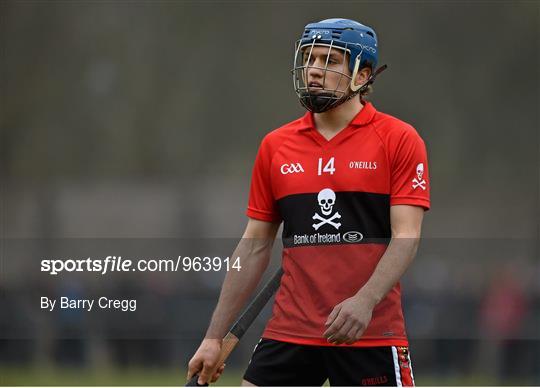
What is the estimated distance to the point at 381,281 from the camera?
4305 millimetres

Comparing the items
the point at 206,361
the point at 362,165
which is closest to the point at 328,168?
the point at 362,165

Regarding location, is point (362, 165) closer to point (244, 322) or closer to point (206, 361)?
point (244, 322)

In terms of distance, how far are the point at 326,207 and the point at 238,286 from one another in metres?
0.53

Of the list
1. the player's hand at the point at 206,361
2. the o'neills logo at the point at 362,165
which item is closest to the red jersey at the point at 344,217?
the o'neills logo at the point at 362,165

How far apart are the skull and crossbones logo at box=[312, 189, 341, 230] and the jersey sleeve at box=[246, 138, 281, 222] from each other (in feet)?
0.91

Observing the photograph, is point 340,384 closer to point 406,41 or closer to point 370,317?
point 370,317

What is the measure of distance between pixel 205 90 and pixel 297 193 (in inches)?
698

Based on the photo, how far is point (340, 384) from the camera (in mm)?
4516

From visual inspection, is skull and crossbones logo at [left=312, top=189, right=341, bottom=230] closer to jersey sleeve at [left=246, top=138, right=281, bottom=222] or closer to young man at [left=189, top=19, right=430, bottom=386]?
young man at [left=189, top=19, right=430, bottom=386]

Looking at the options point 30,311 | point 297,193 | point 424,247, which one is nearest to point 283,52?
point 424,247

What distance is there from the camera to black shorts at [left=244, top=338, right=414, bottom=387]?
14.7 ft

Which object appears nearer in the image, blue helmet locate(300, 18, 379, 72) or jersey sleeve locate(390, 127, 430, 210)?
jersey sleeve locate(390, 127, 430, 210)

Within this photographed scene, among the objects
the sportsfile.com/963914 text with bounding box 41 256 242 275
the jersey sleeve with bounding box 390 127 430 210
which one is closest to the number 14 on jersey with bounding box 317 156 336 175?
the jersey sleeve with bounding box 390 127 430 210

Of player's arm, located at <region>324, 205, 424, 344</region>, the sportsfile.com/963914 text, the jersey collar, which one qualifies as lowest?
the sportsfile.com/963914 text
